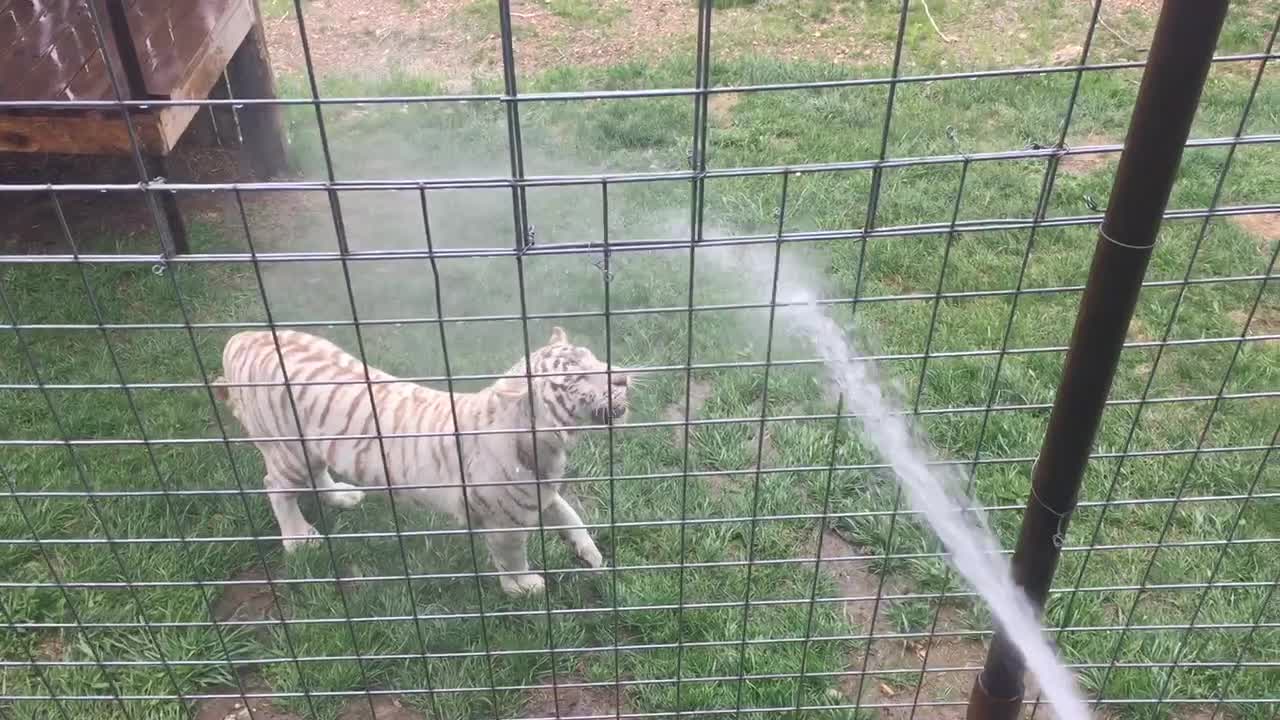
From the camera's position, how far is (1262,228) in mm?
4328

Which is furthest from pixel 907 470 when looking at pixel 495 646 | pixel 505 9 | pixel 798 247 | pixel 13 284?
pixel 13 284

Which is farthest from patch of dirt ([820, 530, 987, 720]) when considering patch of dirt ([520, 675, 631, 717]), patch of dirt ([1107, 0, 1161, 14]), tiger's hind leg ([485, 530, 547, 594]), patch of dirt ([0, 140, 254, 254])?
patch of dirt ([1107, 0, 1161, 14])

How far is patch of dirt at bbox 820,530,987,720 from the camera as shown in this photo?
2.56m

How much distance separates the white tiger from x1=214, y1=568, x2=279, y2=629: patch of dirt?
0.13 metres

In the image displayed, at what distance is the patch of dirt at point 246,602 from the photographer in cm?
282

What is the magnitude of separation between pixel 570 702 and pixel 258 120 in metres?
3.35

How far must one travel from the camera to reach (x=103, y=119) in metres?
3.81

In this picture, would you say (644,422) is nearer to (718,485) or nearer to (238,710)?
(718,485)

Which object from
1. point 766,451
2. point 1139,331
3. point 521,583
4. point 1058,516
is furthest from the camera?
point 1139,331

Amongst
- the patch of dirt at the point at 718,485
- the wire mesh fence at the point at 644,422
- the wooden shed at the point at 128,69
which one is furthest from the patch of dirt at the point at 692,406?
the wooden shed at the point at 128,69

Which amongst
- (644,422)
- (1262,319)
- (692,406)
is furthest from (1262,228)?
(644,422)

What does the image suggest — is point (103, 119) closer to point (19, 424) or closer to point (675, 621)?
point (19, 424)

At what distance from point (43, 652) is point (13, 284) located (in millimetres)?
1941

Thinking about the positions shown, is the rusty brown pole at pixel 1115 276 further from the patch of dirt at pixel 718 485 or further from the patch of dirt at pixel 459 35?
the patch of dirt at pixel 459 35
